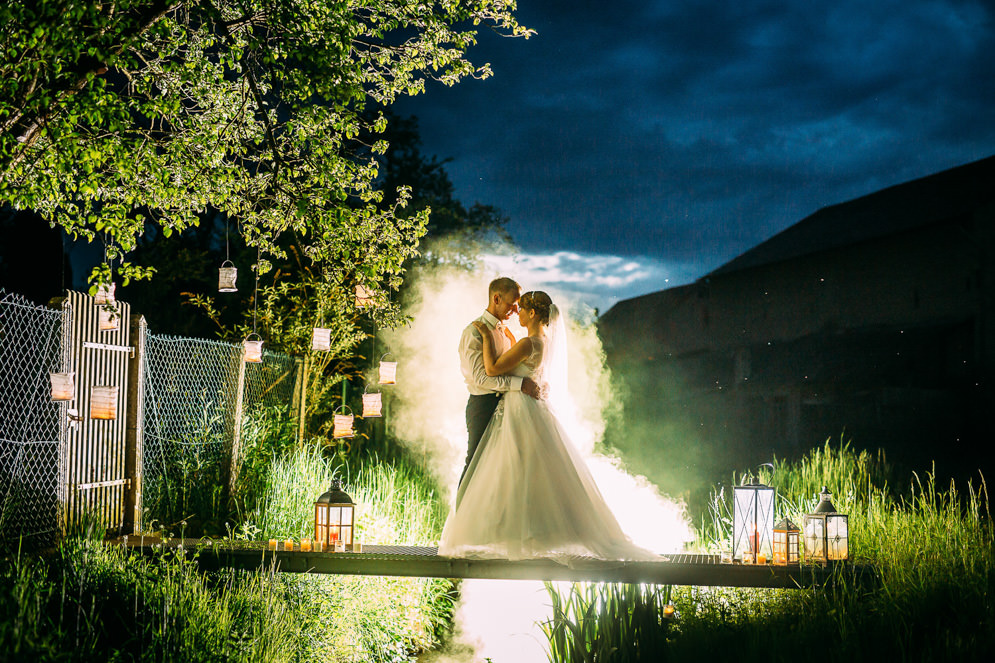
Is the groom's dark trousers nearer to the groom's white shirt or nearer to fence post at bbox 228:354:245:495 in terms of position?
the groom's white shirt

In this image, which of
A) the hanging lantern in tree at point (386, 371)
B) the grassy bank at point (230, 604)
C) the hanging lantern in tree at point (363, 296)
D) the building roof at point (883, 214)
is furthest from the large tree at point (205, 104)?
the building roof at point (883, 214)

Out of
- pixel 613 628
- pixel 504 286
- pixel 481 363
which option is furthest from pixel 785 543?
pixel 504 286

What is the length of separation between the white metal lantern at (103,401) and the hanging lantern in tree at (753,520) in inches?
166

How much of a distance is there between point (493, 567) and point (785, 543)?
1892 mm

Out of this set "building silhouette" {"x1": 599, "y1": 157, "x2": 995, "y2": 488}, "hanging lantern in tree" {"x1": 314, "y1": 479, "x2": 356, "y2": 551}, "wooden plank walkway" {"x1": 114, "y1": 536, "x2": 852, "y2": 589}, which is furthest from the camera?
Answer: "building silhouette" {"x1": 599, "y1": 157, "x2": 995, "y2": 488}

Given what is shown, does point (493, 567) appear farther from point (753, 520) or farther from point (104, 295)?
point (104, 295)

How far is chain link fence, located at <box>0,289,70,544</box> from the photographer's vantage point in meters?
5.56

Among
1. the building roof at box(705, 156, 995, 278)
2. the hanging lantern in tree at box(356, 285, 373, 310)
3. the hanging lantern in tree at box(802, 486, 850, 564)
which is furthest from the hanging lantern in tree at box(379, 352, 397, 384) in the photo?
the building roof at box(705, 156, 995, 278)

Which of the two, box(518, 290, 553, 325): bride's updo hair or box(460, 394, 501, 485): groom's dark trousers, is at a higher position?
box(518, 290, 553, 325): bride's updo hair

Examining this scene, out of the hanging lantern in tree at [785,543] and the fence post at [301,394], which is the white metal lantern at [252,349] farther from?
the hanging lantern in tree at [785,543]

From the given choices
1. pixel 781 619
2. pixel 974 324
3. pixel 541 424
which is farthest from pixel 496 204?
pixel 781 619

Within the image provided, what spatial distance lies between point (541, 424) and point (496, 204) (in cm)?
1206

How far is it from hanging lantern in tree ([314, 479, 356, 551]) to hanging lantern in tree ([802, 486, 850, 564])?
3053 mm

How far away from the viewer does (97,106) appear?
5.08 m
